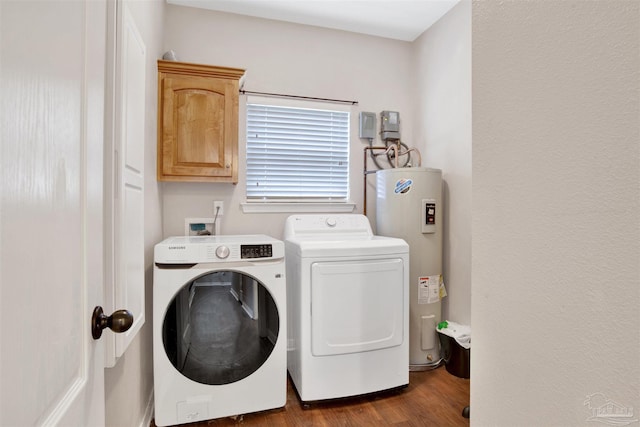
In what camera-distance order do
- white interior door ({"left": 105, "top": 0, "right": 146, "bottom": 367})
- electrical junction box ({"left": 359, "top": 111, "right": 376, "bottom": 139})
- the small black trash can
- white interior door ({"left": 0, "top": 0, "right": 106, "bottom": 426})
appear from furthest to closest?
electrical junction box ({"left": 359, "top": 111, "right": 376, "bottom": 139}) → the small black trash can → white interior door ({"left": 105, "top": 0, "right": 146, "bottom": 367}) → white interior door ({"left": 0, "top": 0, "right": 106, "bottom": 426})

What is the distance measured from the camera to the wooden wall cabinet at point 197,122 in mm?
2227

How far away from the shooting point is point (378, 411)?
1992 mm

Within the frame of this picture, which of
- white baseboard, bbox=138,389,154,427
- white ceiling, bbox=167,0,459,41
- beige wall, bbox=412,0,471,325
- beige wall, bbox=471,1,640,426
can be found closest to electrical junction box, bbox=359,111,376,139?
beige wall, bbox=412,0,471,325

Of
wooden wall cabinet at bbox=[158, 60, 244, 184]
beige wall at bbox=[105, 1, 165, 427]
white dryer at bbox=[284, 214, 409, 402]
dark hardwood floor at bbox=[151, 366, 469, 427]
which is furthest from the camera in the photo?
wooden wall cabinet at bbox=[158, 60, 244, 184]

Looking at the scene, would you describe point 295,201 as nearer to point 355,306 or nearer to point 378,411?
point 355,306

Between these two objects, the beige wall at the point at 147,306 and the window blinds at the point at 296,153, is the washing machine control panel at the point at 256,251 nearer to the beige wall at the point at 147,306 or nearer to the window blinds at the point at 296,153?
the beige wall at the point at 147,306

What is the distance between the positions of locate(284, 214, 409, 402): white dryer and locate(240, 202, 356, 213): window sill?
0.67 m

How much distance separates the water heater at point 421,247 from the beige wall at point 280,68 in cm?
52

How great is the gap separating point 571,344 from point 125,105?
1.39 meters

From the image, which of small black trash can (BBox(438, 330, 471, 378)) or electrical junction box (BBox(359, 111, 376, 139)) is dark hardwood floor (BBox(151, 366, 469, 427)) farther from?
electrical junction box (BBox(359, 111, 376, 139))

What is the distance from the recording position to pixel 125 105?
1.21 meters

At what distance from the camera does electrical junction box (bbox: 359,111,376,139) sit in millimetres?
2998

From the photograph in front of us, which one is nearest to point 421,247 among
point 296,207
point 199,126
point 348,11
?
point 296,207

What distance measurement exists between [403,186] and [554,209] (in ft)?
6.52
